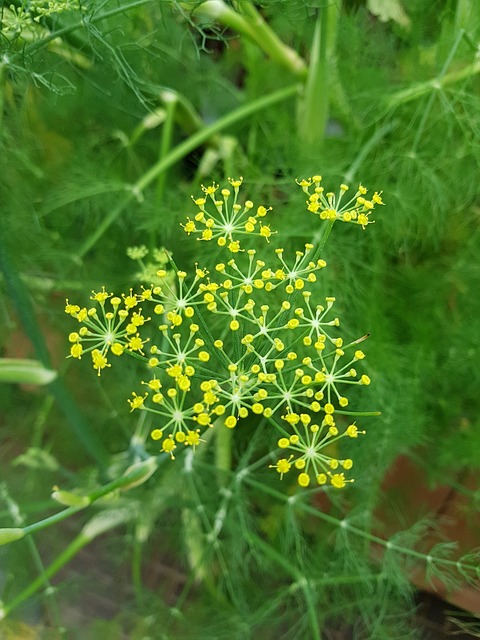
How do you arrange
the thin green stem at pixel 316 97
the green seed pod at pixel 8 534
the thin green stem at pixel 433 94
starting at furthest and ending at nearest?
the thin green stem at pixel 316 97, the thin green stem at pixel 433 94, the green seed pod at pixel 8 534

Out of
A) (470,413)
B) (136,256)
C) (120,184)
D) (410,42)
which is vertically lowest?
(470,413)

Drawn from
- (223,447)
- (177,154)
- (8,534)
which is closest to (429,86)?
(177,154)

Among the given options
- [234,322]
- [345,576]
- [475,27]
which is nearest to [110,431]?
[345,576]

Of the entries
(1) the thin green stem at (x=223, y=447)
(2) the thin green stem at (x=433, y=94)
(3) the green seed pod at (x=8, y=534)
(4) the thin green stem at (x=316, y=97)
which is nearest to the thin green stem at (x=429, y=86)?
(2) the thin green stem at (x=433, y=94)

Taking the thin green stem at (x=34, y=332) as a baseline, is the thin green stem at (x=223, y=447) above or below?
below

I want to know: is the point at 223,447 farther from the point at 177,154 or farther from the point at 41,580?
the point at 177,154

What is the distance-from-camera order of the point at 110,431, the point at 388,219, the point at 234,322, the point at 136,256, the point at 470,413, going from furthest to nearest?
1. the point at 110,431
2. the point at 470,413
3. the point at 388,219
4. the point at 136,256
5. the point at 234,322

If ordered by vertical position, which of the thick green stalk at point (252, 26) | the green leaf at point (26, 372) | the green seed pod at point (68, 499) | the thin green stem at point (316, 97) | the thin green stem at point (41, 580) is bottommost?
the thin green stem at point (41, 580)

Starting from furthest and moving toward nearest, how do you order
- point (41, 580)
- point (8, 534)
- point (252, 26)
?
point (252, 26) → point (41, 580) → point (8, 534)

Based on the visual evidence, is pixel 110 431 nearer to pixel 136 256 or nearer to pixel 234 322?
pixel 136 256

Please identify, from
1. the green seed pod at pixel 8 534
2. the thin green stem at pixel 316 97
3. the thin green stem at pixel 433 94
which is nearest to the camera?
the green seed pod at pixel 8 534

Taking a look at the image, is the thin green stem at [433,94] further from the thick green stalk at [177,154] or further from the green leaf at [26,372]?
the green leaf at [26,372]
